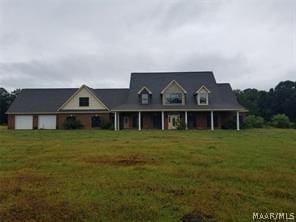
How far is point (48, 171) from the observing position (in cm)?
1215

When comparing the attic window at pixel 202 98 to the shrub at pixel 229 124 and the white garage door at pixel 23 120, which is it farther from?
the white garage door at pixel 23 120

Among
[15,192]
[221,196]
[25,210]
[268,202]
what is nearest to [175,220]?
[221,196]

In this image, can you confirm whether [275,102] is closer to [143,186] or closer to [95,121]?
[95,121]

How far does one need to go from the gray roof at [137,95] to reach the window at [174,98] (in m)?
0.85

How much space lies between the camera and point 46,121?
43250 mm

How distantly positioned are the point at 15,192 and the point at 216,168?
258 inches

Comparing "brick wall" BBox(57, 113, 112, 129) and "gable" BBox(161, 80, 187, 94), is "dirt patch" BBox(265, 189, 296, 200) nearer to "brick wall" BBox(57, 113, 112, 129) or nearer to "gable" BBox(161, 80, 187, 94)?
"gable" BBox(161, 80, 187, 94)

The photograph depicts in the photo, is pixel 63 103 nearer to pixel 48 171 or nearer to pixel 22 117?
pixel 22 117

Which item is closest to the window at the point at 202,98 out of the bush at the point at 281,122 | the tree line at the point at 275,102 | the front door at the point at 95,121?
the front door at the point at 95,121

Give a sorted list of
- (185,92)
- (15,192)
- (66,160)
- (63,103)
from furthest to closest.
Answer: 1. (63,103)
2. (185,92)
3. (66,160)
4. (15,192)

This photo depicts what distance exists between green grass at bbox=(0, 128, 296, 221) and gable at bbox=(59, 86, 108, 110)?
87.7ft

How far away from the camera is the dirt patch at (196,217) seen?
735 cm

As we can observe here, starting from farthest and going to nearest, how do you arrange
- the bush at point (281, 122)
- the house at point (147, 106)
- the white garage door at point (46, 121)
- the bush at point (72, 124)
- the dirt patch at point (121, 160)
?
1. the bush at point (281, 122)
2. the white garage door at point (46, 121)
3. the bush at point (72, 124)
4. the house at point (147, 106)
5. the dirt patch at point (121, 160)

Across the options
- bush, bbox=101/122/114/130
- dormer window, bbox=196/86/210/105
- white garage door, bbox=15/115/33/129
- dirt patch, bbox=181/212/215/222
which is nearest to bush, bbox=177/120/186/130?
dormer window, bbox=196/86/210/105
